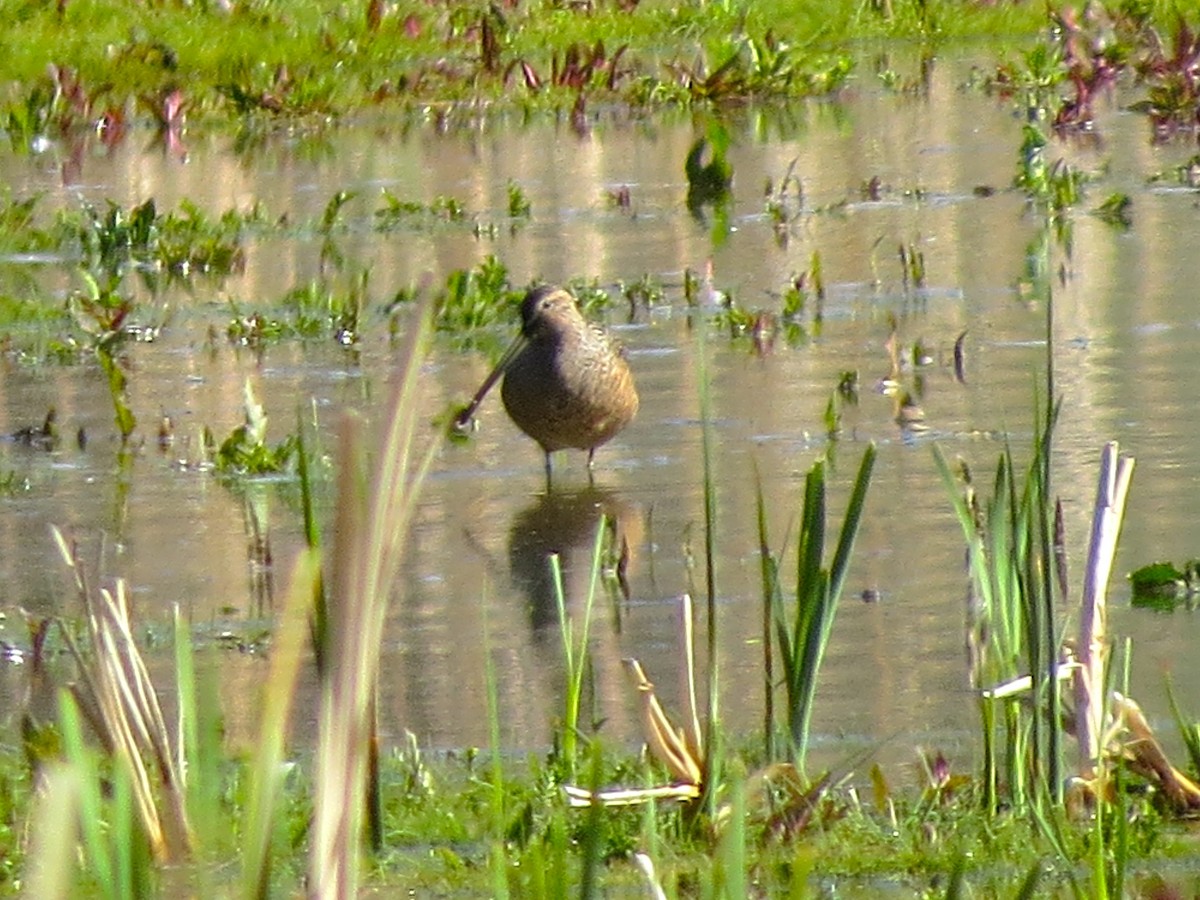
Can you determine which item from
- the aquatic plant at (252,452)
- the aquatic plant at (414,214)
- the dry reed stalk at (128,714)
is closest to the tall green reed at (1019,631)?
the dry reed stalk at (128,714)

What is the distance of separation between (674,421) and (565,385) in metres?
0.79

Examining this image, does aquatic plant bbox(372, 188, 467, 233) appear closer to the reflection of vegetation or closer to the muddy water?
the muddy water

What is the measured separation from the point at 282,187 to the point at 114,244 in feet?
8.42

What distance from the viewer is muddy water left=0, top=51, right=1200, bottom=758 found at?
5809mm

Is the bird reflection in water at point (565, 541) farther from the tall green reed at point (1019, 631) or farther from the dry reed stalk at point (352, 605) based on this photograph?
the dry reed stalk at point (352, 605)

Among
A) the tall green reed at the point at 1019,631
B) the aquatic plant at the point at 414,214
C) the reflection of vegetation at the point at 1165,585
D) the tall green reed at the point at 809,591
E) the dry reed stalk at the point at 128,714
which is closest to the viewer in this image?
the dry reed stalk at the point at 128,714

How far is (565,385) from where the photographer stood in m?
7.75

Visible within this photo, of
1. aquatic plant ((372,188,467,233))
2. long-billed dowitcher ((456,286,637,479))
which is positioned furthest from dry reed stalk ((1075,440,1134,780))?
aquatic plant ((372,188,467,233))

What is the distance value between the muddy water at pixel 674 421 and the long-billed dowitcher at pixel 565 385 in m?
0.15

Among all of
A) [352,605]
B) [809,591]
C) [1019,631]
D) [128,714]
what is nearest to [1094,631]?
[1019,631]

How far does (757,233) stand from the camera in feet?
39.4

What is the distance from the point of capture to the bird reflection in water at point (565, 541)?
652cm

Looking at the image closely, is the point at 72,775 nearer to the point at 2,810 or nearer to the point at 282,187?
the point at 2,810

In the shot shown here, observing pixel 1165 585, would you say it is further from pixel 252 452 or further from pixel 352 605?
pixel 352 605
